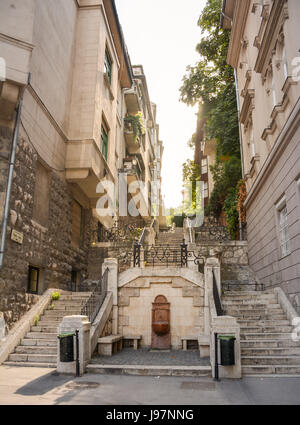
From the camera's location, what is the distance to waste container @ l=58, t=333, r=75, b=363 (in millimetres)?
7914

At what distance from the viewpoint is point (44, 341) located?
989 cm

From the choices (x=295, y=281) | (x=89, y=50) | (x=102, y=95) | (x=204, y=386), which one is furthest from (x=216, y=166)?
(x=204, y=386)

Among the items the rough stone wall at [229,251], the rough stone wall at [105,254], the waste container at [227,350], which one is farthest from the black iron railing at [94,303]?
the rough stone wall at [229,251]

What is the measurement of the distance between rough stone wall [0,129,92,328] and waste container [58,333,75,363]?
240 centimetres

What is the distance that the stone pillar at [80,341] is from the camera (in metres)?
7.97

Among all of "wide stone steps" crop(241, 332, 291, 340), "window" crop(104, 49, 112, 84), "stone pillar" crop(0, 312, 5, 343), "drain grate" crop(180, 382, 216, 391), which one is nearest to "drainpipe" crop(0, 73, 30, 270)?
"stone pillar" crop(0, 312, 5, 343)

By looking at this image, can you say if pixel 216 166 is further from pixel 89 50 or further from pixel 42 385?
pixel 42 385

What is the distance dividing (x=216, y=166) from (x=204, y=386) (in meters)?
17.2

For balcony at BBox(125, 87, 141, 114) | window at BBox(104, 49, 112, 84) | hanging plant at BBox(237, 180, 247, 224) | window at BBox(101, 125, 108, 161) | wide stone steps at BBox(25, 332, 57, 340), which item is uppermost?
balcony at BBox(125, 87, 141, 114)

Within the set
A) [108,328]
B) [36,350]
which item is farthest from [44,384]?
[108,328]

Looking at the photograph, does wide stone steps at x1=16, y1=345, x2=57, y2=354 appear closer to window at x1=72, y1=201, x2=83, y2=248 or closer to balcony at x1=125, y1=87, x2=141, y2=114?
window at x1=72, y1=201, x2=83, y2=248

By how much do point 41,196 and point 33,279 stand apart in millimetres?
2864

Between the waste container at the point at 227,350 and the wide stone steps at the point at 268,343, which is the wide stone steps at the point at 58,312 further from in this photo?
the waste container at the point at 227,350
